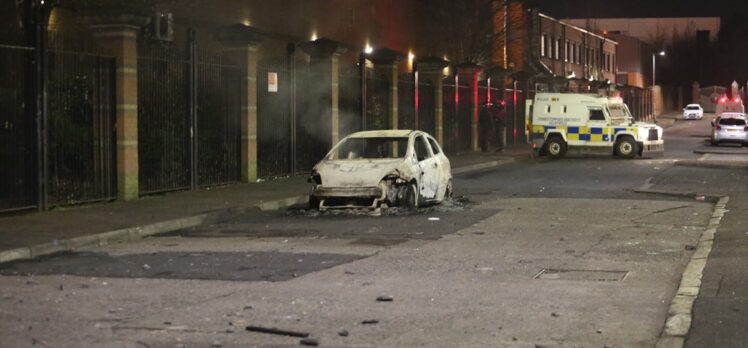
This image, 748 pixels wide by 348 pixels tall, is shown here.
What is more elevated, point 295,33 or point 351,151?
point 295,33

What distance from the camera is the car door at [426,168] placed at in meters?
18.4

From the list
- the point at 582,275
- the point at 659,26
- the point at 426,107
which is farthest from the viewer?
the point at 659,26

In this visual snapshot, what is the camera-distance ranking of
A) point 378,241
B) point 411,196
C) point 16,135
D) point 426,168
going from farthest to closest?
point 426,168 → point 411,196 → point 16,135 → point 378,241

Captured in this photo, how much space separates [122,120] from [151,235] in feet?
14.9

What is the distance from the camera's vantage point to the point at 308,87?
1072 inches

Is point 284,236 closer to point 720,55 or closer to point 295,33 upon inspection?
Answer: point 295,33

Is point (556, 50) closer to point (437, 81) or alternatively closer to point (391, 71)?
point (437, 81)

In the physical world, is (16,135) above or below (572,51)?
below

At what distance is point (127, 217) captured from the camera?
54.5ft

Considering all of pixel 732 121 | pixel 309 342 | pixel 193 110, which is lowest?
pixel 309 342

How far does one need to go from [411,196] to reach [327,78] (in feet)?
34.7

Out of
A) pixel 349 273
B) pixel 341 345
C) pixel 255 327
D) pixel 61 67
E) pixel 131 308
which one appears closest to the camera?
pixel 341 345

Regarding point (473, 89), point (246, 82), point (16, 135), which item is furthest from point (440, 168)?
point (473, 89)

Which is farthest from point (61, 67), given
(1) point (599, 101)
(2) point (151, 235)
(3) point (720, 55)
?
(3) point (720, 55)
